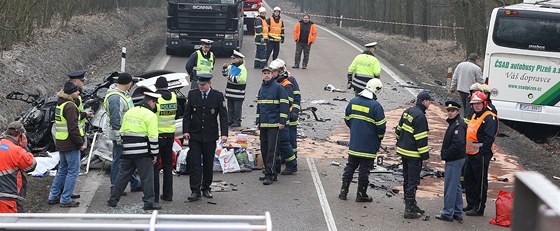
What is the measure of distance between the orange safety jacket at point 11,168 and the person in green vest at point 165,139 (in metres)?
2.33

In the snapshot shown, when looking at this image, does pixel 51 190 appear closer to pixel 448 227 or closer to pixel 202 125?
pixel 202 125

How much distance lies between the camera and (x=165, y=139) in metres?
11.1

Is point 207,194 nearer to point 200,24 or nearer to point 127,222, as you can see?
point 127,222

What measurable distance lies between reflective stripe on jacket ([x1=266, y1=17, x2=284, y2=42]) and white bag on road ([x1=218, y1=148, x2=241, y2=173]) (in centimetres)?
1244

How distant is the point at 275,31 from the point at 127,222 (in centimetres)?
2149

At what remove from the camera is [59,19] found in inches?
1121

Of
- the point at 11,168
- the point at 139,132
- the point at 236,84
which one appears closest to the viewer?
the point at 11,168

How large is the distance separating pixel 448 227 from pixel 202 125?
355cm

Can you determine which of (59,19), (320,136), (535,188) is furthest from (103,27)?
(535,188)

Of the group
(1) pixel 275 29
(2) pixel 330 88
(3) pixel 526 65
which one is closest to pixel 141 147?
(3) pixel 526 65

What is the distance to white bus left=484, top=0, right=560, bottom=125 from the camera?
1817 cm

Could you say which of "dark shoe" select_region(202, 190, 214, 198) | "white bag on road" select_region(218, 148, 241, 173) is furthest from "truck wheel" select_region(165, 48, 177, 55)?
"dark shoe" select_region(202, 190, 214, 198)

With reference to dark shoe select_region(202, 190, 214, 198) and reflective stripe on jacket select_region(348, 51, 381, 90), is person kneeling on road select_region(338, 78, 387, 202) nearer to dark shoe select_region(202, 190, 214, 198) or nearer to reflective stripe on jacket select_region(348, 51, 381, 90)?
dark shoe select_region(202, 190, 214, 198)

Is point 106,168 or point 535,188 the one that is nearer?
point 535,188
